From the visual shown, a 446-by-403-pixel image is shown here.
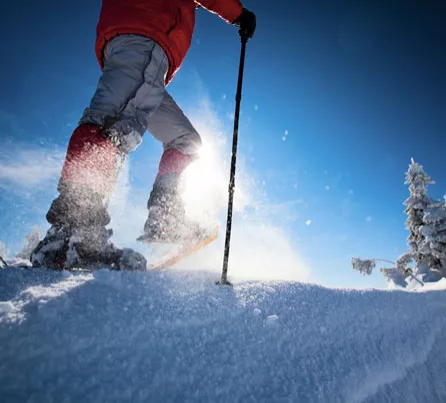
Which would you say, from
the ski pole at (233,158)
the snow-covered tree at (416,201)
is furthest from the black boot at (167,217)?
the snow-covered tree at (416,201)

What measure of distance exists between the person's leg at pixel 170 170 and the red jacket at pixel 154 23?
82 cm

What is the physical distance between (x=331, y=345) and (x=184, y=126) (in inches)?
121

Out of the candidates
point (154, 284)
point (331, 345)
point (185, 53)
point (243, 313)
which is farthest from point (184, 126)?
point (331, 345)

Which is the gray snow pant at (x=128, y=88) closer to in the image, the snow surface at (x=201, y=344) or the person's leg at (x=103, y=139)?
the person's leg at (x=103, y=139)

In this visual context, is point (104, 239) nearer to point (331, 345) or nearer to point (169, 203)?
point (169, 203)

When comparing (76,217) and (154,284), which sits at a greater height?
(76,217)

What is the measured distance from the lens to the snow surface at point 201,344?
69cm

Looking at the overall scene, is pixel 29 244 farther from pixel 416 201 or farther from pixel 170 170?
pixel 416 201

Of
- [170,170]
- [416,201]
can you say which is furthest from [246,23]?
[416,201]

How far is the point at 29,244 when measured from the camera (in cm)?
326

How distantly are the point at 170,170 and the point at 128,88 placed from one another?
3.97 ft

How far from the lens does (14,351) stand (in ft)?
2.25

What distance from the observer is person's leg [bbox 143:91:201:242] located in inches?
116

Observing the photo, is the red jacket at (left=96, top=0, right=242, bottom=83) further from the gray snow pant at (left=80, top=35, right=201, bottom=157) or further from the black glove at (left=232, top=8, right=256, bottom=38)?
the black glove at (left=232, top=8, right=256, bottom=38)
